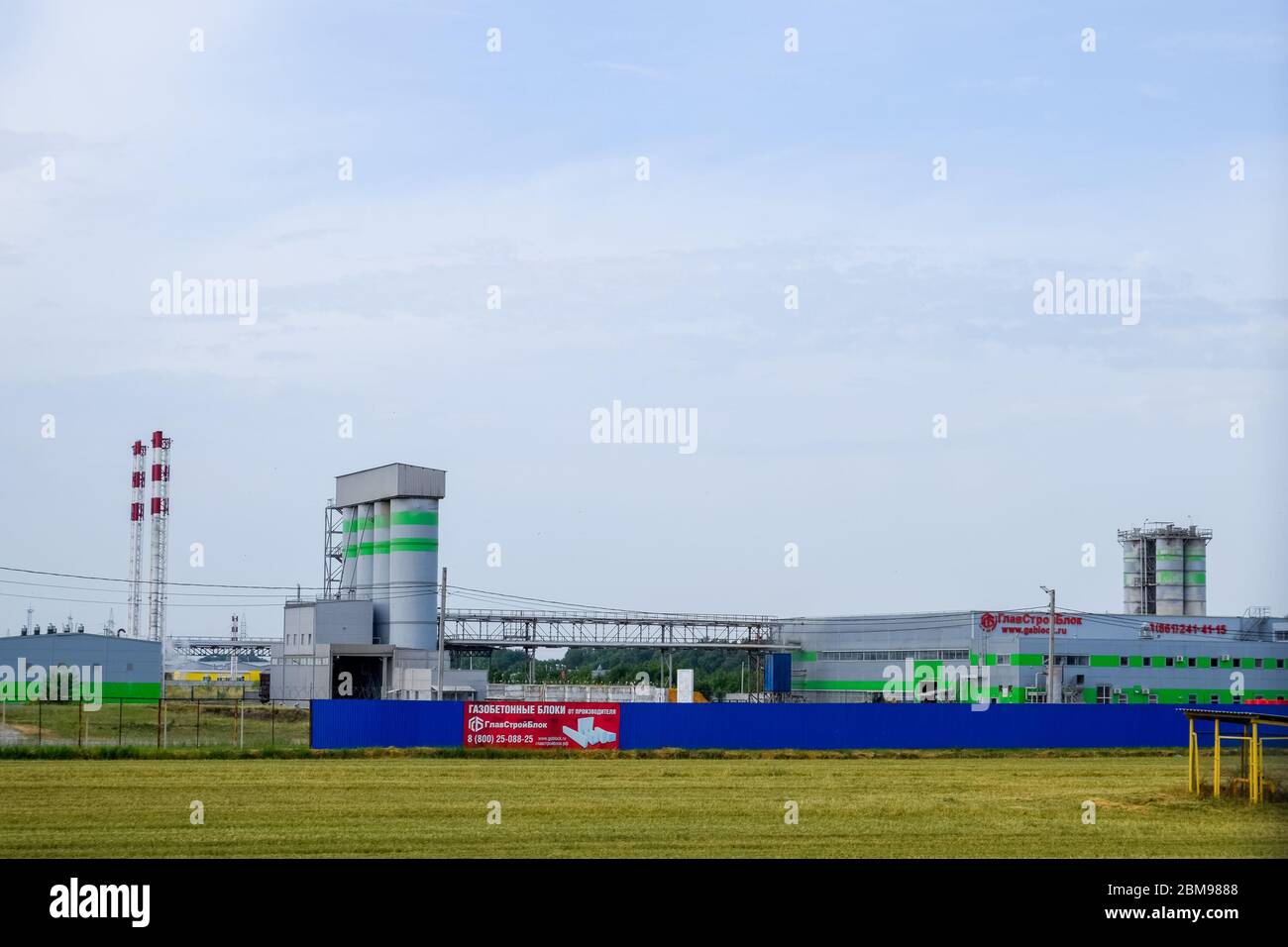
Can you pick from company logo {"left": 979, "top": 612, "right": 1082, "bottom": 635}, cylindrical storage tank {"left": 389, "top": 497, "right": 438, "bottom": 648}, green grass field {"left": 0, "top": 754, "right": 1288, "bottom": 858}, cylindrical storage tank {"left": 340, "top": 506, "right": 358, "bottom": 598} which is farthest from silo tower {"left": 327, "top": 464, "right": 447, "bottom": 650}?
green grass field {"left": 0, "top": 754, "right": 1288, "bottom": 858}

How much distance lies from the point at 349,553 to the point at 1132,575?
6338cm

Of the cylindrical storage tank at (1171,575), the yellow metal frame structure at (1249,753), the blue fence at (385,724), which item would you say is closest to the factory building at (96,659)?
the blue fence at (385,724)

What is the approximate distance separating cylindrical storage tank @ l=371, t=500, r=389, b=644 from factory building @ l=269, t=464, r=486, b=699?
0.06m

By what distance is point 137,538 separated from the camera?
11588 cm

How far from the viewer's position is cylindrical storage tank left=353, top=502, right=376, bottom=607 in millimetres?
84838

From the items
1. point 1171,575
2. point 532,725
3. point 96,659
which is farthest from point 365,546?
point 1171,575

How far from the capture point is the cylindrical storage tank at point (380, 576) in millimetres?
82062

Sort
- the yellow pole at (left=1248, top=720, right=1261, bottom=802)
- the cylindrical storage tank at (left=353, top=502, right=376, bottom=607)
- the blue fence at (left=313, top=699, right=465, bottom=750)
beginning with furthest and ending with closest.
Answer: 1. the cylindrical storage tank at (left=353, top=502, right=376, bottom=607)
2. the blue fence at (left=313, top=699, right=465, bottom=750)
3. the yellow pole at (left=1248, top=720, right=1261, bottom=802)

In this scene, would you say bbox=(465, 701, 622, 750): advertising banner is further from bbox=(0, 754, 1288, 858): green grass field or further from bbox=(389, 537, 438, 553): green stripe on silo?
bbox=(389, 537, 438, 553): green stripe on silo

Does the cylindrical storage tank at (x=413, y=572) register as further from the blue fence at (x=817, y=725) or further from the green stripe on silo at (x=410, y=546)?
the blue fence at (x=817, y=725)
